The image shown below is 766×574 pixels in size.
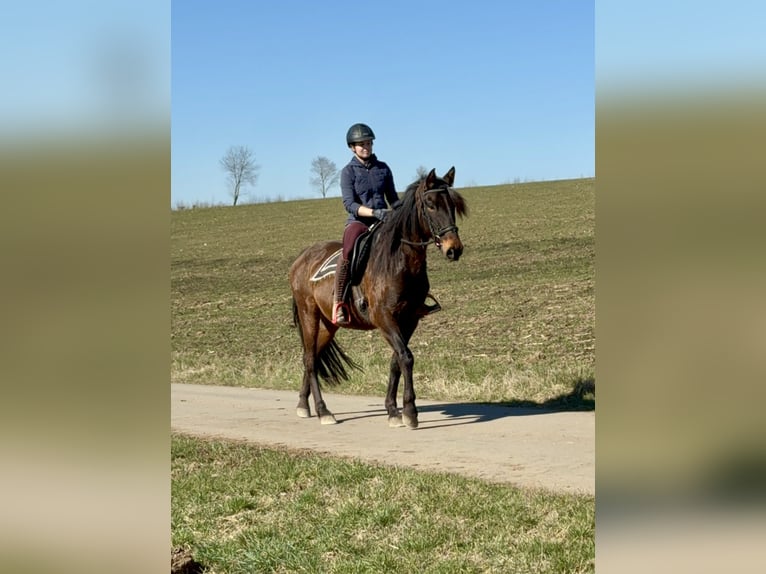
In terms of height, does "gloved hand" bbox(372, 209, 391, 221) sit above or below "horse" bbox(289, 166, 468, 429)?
above

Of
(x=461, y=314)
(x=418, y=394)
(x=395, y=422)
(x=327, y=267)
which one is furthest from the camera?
(x=461, y=314)

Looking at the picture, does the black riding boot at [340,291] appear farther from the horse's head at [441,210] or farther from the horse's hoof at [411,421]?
the horse's hoof at [411,421]

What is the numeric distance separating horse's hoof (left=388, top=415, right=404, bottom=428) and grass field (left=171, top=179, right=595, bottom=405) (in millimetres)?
2273

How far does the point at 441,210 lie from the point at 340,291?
1.89 metres

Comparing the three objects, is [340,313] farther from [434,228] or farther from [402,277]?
[434,228]

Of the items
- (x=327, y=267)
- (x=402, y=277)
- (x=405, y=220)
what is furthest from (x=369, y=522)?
(x=327, y=267)

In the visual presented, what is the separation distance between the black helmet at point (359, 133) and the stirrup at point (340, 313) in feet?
6.51

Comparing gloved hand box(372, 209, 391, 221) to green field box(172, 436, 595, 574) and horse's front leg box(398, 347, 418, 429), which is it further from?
green field box(172, 436, 595, 574)

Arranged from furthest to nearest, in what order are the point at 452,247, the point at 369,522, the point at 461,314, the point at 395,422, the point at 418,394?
the point at 461,314 < the point at 418,394 < the point at 395,422 < the point at 452,247 < the point at 369,522

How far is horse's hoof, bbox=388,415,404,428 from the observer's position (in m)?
10.6

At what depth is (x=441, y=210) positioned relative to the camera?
10.1 meters

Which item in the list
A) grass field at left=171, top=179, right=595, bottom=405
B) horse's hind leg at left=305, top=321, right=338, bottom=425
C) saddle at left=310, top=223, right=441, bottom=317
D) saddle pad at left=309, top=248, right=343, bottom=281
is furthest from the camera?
grass field at left=171, top=179, right=595, bottom=405

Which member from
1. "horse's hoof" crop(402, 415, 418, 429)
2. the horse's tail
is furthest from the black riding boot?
"horse's hoof" crop(402, 415, 418, 429)

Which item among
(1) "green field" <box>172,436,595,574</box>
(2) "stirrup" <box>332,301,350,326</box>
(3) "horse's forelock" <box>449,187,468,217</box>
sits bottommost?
(1) "green field" <box>172,436,595,574</box>
